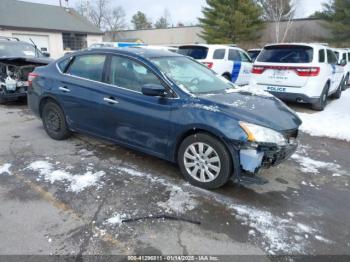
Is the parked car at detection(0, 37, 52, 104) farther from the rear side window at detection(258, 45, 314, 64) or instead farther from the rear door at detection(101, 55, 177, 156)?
the rear side window at detection(258, 45, 314, 64)

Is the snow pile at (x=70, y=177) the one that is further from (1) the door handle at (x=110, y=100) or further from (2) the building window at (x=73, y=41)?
(2) the building window at (x=73, y=41)

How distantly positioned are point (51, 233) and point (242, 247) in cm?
174

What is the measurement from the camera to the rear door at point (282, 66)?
297 inches

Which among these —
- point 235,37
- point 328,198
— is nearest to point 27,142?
point 328,198

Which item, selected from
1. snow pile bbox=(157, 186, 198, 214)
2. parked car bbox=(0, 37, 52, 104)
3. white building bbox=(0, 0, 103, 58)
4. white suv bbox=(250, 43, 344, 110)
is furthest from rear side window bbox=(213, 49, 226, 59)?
white building bbox=(0, 0, 103, 58)

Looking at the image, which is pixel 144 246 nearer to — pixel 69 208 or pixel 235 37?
pixel 69 208

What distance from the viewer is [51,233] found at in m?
2.78

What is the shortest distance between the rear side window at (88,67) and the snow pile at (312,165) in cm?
327

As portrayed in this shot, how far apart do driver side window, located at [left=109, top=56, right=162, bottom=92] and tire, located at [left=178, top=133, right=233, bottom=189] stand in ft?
2.97

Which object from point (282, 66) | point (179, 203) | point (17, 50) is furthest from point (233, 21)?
point (179, 203)

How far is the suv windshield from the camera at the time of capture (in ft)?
29.3

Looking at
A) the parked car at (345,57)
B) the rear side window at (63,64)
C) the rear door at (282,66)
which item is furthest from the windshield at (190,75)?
the parked car at (345,57)

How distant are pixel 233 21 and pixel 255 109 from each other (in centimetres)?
2837

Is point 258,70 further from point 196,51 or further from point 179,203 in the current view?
point 179,203
